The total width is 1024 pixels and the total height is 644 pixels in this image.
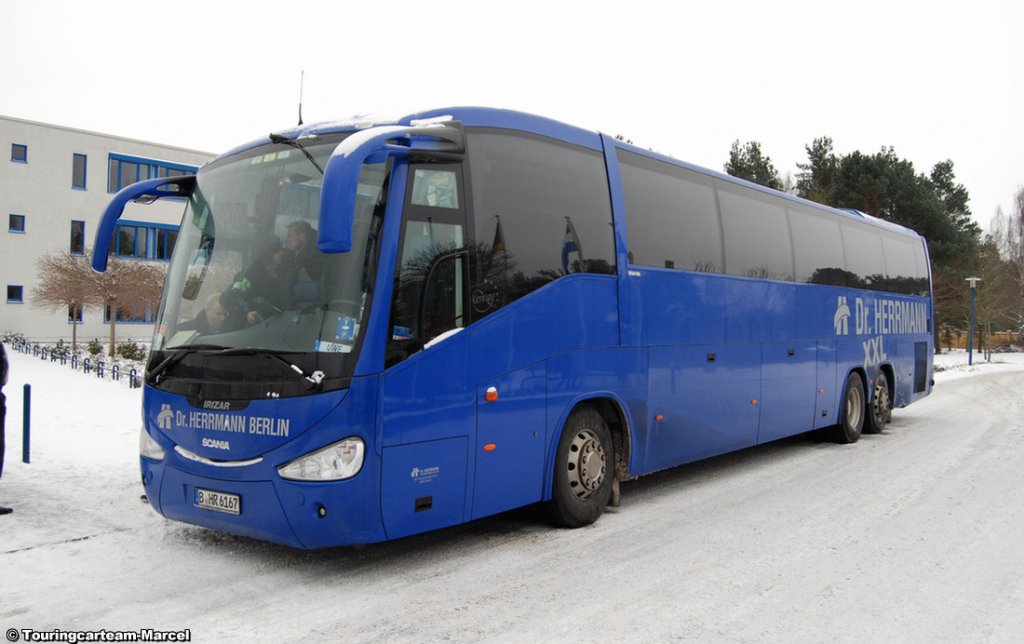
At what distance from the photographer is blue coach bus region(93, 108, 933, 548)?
5.13m

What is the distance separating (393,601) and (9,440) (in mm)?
8681

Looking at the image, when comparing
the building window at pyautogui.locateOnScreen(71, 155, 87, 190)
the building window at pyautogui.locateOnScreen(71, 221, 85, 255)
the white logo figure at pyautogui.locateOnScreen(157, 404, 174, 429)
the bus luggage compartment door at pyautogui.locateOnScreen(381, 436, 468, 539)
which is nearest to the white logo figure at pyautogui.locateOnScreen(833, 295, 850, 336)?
the bus luggage compartment door at pyautogui.locateOnScreen(381, 436, 468, 539)

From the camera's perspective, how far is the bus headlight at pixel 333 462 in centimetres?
507

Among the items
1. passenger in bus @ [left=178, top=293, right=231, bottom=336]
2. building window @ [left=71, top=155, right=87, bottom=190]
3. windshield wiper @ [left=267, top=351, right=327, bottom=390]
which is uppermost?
building window @ [left=71, top=155, right=87, bottom=190]

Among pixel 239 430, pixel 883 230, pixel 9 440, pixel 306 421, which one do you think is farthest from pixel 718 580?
pixel 883 230

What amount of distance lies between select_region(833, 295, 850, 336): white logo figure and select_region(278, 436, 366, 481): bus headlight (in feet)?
30.6

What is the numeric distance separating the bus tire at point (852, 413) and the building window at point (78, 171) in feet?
157

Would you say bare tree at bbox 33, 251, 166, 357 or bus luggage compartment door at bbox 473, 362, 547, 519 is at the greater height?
bare tree at bbox 33, 251, 166, 357

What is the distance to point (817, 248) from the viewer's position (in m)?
11.7

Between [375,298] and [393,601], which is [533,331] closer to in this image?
[375,298]

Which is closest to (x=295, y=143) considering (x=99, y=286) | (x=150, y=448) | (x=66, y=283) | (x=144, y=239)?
(x=150, y=448)

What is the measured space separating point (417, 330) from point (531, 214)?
1.72 meters

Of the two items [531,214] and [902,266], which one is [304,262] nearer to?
[531,214]

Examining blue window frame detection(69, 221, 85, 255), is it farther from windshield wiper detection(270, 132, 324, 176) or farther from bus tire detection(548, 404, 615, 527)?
bus tire detection(548, 404, 615, 527)
